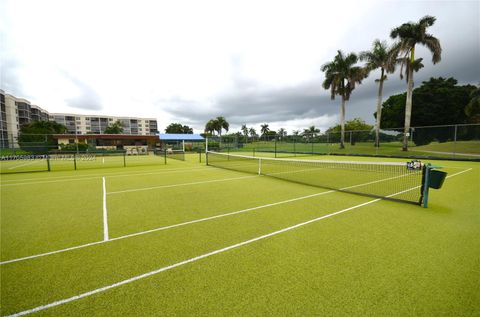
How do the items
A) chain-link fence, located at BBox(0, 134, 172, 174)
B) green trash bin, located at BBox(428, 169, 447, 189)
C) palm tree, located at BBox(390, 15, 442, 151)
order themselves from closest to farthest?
green trash bin, located at BBox(428, 169, 447, 189) < chain-link fence, located at BBox(0, 134, 172, 174) < palm tree, located at BBox(390, 15, 442, 151)

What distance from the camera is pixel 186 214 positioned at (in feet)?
17.9

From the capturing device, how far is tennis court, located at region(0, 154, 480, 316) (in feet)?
7.97

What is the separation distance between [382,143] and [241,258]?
98.5 feet

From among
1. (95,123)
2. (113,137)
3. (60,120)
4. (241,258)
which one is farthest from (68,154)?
(60,120)

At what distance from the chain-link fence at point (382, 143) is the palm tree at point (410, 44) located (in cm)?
217

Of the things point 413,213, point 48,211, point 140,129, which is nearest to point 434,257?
point 413,213

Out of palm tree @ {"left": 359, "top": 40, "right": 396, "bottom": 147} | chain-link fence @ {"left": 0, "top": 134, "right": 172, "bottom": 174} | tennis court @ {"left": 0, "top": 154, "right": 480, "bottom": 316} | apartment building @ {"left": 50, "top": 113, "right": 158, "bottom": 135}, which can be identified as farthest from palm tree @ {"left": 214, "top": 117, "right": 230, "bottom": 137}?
tennis court @ {"left": 0, "top": 154, "right": 480, "bottom": 316}

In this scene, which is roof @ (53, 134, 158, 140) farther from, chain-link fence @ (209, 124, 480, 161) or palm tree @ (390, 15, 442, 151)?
palm tree @ (390, 15, 442, 151)

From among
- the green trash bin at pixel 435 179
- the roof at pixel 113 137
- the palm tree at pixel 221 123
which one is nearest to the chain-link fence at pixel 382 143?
the green trash bin at pixel 435 179

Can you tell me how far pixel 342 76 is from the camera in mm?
31562

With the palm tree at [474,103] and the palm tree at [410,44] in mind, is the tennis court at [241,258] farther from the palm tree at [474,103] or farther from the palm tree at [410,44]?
the palm tree at [474,103]

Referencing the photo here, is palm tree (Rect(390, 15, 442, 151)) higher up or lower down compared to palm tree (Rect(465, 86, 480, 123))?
higher up

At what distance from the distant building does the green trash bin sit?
2720 inches

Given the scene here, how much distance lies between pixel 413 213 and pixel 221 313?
5.60m
